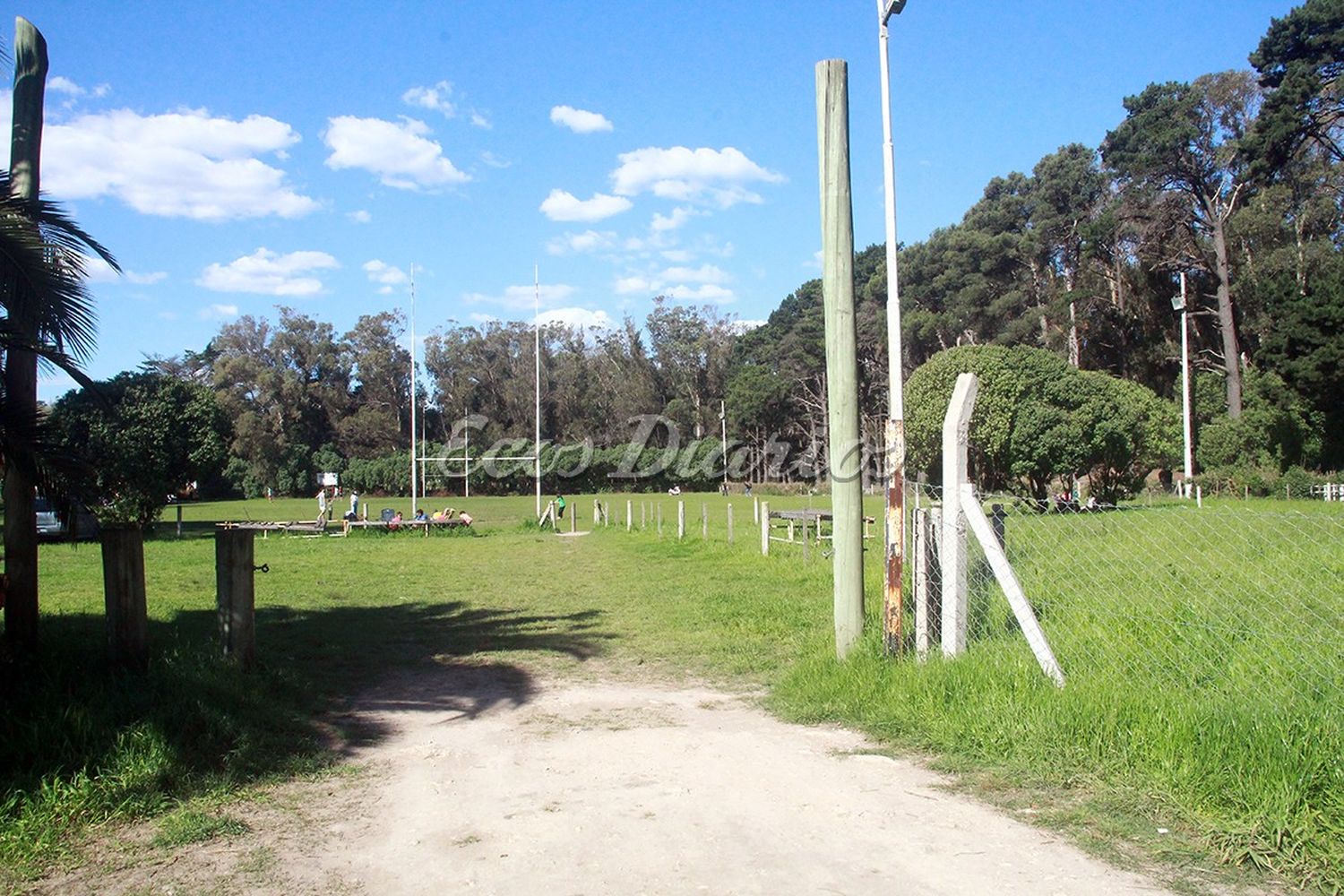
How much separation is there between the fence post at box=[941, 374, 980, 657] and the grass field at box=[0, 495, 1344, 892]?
0.28 meters

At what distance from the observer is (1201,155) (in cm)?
5381

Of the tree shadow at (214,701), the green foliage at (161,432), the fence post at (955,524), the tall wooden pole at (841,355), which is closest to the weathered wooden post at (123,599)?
the tree shadow at (214,701)

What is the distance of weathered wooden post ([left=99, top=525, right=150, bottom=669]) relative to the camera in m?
6.96

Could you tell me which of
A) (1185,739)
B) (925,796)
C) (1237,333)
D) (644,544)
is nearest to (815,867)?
(925,796)

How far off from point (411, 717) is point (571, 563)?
13423 mm

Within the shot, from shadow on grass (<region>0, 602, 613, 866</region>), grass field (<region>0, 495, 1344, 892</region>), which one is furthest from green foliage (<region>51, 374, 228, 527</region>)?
shadow on grass (<region>0, 602, 613, 866</region>)

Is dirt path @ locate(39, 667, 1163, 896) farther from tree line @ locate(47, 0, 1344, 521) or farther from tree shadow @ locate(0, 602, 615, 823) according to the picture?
tree line @ locate(47, 0, 1344, 521)

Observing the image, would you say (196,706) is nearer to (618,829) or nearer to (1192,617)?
(618,829)

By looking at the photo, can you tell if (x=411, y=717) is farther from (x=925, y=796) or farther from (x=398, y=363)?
(x=398, y=363)

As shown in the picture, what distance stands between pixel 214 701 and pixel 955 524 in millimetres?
4957

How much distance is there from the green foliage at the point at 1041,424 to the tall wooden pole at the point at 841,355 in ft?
98.6

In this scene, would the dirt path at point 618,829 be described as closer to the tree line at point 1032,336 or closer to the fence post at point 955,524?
the fence post at point 955,524

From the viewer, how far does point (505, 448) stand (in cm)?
7881

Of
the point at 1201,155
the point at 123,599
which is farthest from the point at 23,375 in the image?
the point at 1201,155
